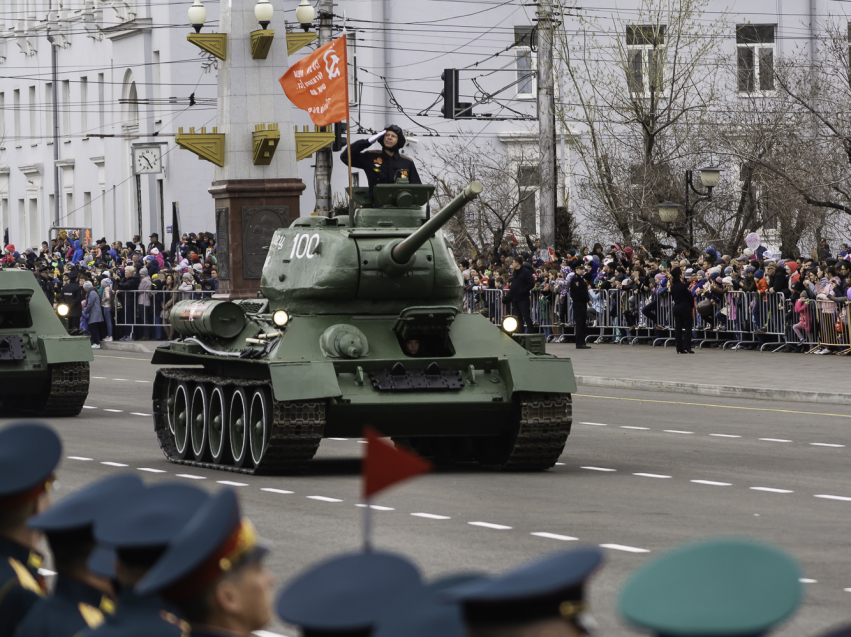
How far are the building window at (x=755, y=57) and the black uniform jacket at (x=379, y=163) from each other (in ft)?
83.9

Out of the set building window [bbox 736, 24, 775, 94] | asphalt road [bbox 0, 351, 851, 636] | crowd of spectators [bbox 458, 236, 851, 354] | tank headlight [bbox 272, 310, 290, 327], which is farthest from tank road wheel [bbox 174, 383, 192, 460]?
building window [bbox 736, 24, 775, 94]

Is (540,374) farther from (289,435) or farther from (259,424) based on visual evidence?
(259,424)

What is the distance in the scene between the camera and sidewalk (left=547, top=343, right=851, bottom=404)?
77.3 ft

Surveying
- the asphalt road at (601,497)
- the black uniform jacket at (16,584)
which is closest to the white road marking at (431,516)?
the asphalt road at (601,497)

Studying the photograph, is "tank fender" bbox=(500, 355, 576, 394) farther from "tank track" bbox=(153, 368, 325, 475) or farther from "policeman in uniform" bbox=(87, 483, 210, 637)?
"policeman in uniform" bbox=(87, 483, 210, 637)

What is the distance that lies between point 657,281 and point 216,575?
2860cm

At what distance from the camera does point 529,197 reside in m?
44.9

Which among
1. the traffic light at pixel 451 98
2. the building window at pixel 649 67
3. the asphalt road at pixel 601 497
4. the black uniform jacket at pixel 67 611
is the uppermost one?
the building window at pixel 649 67

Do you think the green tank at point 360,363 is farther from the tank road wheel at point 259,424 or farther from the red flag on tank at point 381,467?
the red flag on tank at point 381,467

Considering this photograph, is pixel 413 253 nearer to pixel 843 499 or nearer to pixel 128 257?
pixel 843 499

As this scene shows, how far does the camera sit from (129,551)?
358 centimetres

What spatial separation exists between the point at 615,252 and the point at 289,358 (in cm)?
2048

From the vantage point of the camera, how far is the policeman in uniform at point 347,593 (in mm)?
2980

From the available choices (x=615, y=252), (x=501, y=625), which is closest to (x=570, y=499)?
(x=501, y=625)
